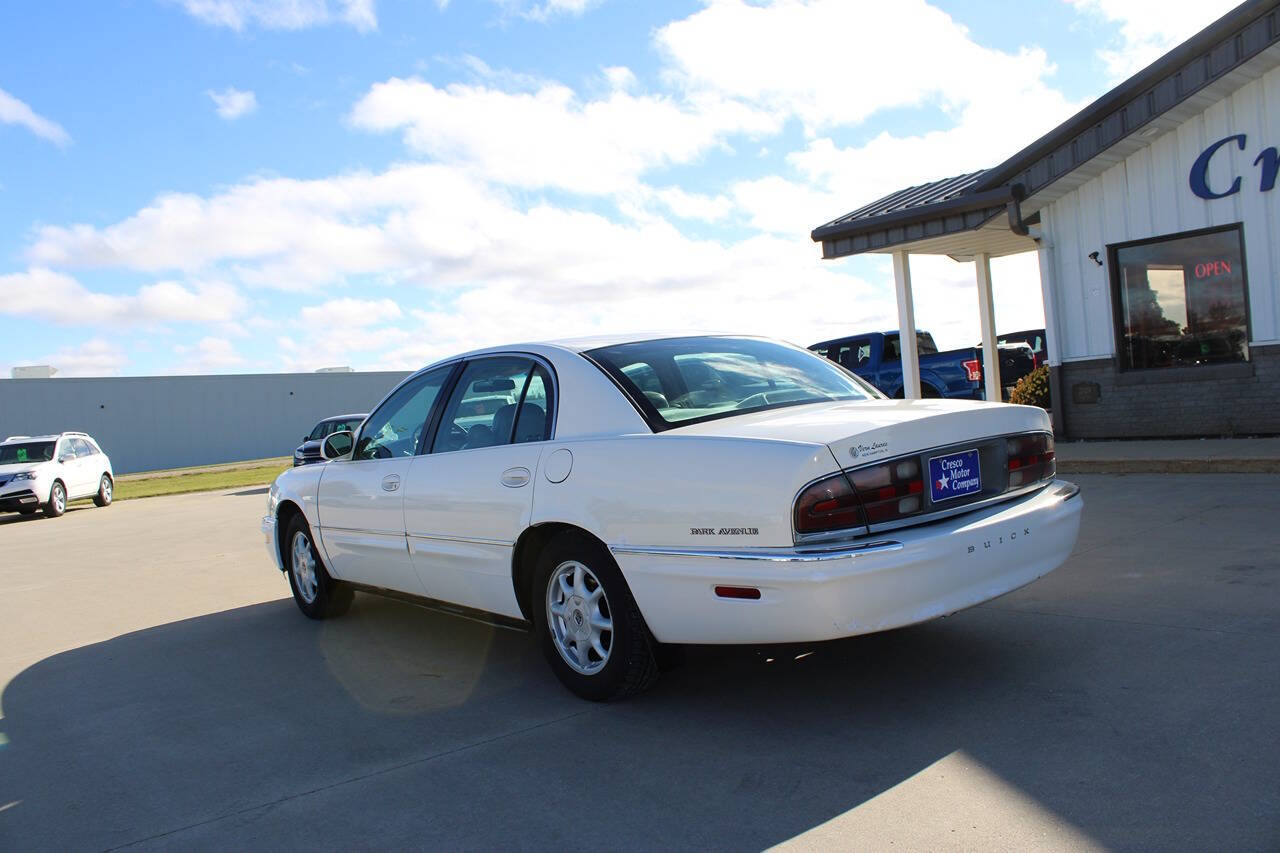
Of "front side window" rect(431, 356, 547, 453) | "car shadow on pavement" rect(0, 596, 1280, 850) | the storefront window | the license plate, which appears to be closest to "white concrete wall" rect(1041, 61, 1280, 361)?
the storefront window

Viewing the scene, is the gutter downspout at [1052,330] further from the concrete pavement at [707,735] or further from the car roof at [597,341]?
the car roof at [597,341]

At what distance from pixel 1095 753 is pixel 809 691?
122cm

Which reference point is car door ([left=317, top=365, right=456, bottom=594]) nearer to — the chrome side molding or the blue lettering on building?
the chrome side molding

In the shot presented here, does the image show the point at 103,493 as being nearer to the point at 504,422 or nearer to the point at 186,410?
the point at 504,422

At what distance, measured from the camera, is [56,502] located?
768 inches

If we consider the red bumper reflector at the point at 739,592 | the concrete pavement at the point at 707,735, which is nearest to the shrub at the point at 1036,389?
the concrete pavement at the point at 707,735

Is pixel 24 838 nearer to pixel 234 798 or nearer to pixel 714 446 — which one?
pixel 234 798

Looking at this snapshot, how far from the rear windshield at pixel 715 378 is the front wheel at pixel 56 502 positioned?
59.4 ft

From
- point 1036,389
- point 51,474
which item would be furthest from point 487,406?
point 51,474

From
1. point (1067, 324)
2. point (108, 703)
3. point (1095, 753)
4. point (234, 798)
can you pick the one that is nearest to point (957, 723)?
point (1095, 753)

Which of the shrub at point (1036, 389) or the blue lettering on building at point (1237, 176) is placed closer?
the blue lettering on building at point (1237, 176)

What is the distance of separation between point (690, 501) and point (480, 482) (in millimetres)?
1324

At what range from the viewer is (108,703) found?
199 inches

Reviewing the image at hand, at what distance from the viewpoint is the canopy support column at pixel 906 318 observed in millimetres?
15438
